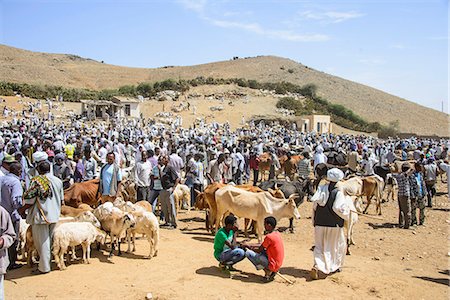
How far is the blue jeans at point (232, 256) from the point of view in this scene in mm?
6828

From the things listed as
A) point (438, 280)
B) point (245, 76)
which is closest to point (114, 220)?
point (438, 280)

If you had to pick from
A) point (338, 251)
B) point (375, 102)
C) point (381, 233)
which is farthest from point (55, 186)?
point (375, 102)

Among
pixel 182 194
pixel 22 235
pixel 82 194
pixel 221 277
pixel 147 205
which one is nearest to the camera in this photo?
pixel 221 277

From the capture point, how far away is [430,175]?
47.2 feet

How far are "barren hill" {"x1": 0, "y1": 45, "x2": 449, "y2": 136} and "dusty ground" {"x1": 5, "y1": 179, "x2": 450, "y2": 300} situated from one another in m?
64.2

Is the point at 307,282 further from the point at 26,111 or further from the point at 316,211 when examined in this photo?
the point at 26,111

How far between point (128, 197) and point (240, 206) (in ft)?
11.7

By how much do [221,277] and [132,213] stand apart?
2079 millimetres

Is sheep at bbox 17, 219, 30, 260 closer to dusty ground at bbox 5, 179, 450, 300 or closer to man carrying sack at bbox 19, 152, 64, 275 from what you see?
dusty ground at bbox 5, 179, 450, 300

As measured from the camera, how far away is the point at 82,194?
9234mm

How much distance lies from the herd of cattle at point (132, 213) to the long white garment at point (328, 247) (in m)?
0.76

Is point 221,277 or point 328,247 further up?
point 328,247

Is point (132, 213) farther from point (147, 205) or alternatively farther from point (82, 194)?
point (82, 194)

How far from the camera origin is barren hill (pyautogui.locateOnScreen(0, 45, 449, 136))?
74.9 meters
